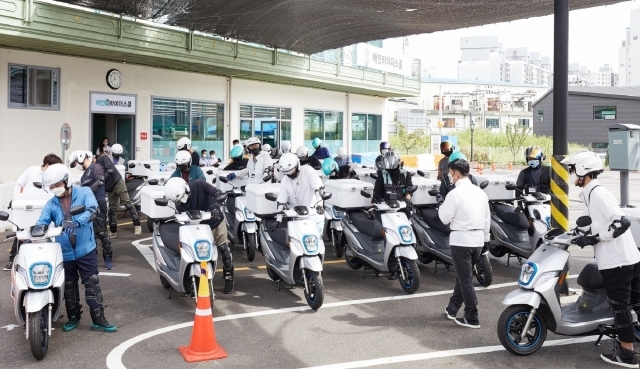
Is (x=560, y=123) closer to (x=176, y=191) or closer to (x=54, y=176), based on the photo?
(x=176, y=191)

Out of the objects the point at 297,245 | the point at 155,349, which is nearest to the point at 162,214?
the point at 297,245

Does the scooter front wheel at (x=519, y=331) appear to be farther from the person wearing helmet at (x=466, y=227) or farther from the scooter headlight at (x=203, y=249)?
the scooter headlight at (x=203, y=249)

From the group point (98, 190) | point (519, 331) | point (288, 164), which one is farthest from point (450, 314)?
point (98, 190)

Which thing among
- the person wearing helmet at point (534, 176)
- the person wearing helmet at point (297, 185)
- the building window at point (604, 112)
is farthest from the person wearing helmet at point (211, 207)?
the building window at point (604, 112)

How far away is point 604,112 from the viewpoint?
159 feet

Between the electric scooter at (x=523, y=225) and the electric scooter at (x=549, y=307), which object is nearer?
the electric scooter at (x=549, y=307)

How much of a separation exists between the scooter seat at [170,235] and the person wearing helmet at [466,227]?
3247 millimetres

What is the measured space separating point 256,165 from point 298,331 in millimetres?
5251

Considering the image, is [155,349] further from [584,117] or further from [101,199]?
[584,117]

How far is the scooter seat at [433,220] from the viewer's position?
8.70 metres

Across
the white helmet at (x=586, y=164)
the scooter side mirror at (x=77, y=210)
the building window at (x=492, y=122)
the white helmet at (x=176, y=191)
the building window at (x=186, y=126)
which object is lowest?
the scooter side mirror at (x=77, y=210)

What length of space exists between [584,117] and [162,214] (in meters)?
48.6

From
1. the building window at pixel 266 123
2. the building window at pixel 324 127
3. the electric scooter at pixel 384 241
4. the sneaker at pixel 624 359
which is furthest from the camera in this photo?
the building window at pixel 324 127

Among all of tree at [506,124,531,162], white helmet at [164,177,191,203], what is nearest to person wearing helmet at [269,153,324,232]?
white helmet at [164,177,191,203]
